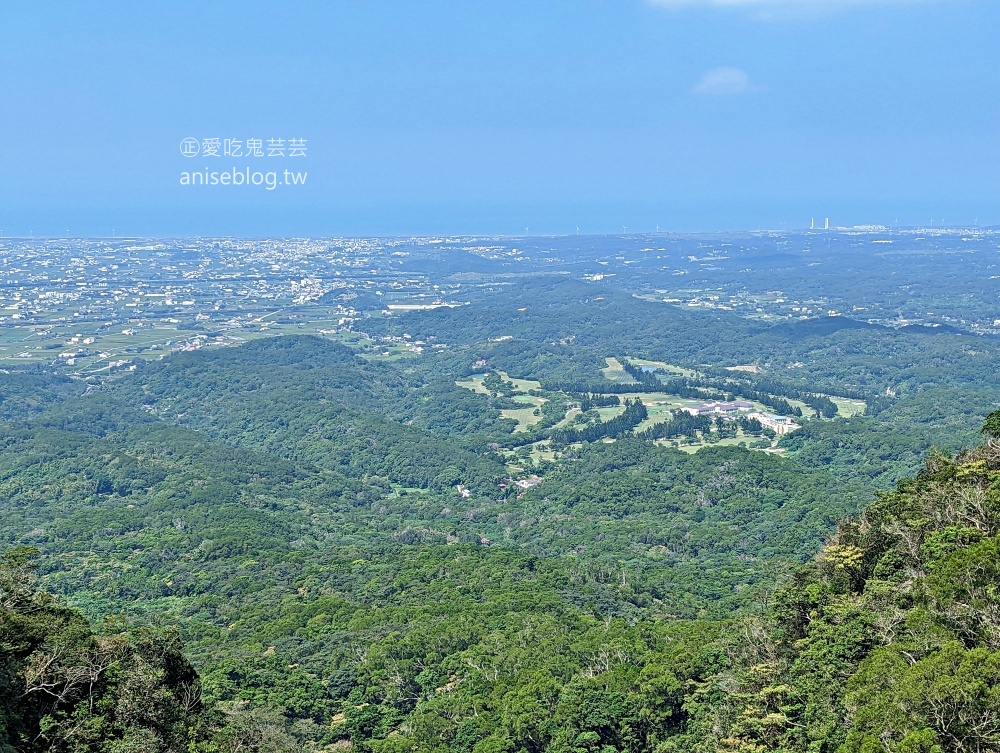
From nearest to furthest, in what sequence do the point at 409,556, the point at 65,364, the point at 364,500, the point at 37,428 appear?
the point at 409,556, the point at 364,500, the point at 37,428, the point at 65,364

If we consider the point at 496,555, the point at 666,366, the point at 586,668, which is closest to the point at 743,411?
the point at 666,366

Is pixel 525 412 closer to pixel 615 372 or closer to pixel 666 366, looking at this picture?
pixel 615 372

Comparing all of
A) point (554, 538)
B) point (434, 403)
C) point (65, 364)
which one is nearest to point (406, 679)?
point (554, 538)

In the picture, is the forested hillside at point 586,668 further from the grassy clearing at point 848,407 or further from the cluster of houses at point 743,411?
the grassy clearing at point 848,407

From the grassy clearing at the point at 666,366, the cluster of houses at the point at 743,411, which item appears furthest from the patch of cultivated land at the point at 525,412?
the grassy clearing at the point at 666,366

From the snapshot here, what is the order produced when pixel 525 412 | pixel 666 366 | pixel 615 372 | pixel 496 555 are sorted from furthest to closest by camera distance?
pixel 666 366 < pixel 615 372 < pixel 525 412 < pixel 496 555

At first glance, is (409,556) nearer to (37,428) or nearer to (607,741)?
(607,741)

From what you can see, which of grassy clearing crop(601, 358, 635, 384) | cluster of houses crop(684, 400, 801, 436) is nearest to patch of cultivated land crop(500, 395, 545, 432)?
grassy clearing crop(601, 358, 635, 384)
